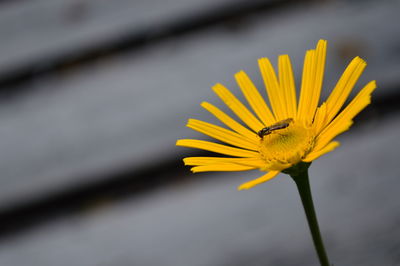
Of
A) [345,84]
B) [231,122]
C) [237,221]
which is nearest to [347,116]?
[345,84]

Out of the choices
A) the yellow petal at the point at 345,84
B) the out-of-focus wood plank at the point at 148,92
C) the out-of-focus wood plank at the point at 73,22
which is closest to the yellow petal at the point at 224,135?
the yellow petal at the point at 345,84

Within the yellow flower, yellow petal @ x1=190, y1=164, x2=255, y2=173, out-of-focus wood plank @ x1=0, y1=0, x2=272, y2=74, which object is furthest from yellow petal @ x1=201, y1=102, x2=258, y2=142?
out-of-focus wood plank @ x1=0, y1=0, x2=272, y2=74

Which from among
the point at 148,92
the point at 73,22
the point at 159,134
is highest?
the point at 73,22

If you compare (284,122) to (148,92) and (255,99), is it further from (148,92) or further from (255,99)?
(148,92)

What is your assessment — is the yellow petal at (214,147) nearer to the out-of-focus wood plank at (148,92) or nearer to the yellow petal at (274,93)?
the yellow petal at (274,93)

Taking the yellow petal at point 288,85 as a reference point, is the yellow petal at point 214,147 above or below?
below

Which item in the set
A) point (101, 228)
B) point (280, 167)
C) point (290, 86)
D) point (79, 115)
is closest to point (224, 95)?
point (290, 86)

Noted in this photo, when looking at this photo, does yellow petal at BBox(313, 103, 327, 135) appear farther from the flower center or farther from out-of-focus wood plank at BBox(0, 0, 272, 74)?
out-of-focus wood plank at BBox(0, 0, 272, 74)
